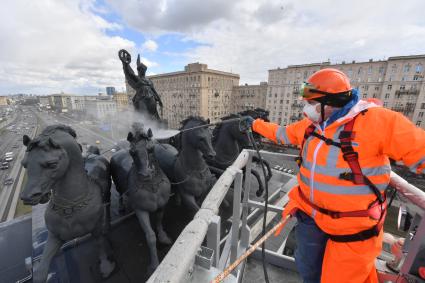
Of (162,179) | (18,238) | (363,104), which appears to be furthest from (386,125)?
(18,238)

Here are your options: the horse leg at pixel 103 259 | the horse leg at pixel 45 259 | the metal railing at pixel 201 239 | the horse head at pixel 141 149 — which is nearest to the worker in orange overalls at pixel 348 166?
the metal railing at pixel 201 239

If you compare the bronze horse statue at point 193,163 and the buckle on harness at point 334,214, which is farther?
the bronze horse statue at point 193,163

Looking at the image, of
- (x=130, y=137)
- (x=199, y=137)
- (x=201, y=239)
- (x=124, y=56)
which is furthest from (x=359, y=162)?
Result: (x=124, y=56)

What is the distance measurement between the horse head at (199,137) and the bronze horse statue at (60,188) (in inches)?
76.8

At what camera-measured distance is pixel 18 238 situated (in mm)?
6238

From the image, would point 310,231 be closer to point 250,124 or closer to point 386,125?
point 386,125

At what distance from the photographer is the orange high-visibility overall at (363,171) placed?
4.53ft

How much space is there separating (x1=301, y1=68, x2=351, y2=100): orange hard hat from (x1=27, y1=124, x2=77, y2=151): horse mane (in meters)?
3.09

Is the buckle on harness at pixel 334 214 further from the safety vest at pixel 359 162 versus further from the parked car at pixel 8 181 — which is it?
the parked car at pixel 8 181

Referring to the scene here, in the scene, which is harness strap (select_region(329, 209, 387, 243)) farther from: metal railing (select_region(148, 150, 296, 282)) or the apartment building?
the apartment building

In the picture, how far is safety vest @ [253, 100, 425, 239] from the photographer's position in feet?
4.50

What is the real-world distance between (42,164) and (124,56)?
14.5ft

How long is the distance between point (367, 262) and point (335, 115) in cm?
131

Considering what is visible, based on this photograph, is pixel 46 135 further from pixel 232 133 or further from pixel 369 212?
pixel 232 133
